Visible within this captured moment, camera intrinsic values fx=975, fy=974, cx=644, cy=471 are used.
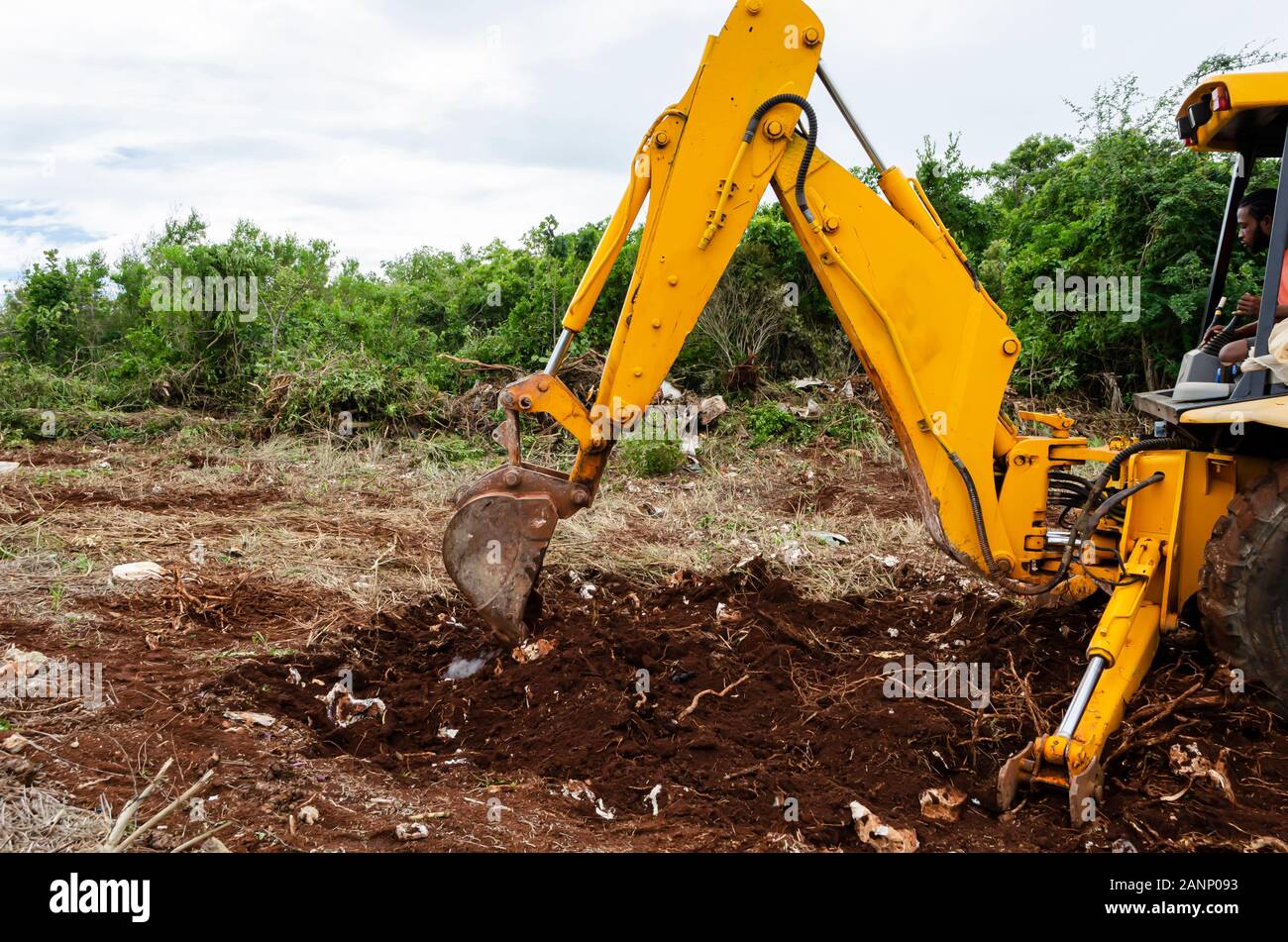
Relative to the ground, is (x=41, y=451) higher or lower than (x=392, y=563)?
higher

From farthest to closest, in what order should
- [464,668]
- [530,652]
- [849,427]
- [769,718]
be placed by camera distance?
[849,427] → [464,668] → [530,652] → [769,718]

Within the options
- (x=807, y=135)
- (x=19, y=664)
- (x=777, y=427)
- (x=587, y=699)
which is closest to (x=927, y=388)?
(x=807, y=135)

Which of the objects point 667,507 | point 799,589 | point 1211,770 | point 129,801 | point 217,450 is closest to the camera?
point 129,801

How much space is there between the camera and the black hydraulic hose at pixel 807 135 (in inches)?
157

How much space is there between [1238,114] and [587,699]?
3.69m

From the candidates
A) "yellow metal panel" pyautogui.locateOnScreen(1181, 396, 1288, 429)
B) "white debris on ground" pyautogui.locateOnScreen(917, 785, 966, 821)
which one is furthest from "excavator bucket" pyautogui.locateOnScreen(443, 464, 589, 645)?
"yellow metal panel" pyautogui.locateOnScreen(1181, 396, 1288, 429)

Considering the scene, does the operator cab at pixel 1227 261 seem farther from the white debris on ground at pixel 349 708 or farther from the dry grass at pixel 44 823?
the dry grass at pixel 44 823

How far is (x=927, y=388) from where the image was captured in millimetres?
4242

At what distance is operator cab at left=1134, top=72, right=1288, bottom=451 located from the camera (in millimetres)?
3672

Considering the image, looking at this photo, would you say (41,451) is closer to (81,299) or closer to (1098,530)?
(81,299)

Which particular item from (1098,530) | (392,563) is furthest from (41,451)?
(1098,530)

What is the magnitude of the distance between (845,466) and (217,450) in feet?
22.0

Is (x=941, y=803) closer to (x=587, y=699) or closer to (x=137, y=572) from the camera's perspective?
(x=587, y=699)

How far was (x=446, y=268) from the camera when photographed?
14977 millimetres
